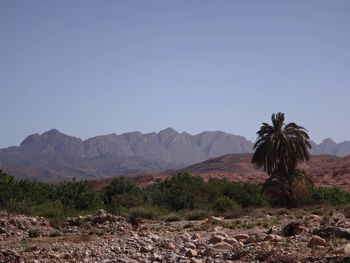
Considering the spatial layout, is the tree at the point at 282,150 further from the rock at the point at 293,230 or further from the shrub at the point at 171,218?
the rock at the point at 293,230

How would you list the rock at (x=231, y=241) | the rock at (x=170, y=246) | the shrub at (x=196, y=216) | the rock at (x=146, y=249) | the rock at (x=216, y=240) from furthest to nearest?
1. the shrub at (x=196, y=216)
2. the rock at (x=216, y=240)
3. the rock at (x=170, y=246)
4. the rock at (x=231, y=241)
5. the rock at (x=146, y=249)

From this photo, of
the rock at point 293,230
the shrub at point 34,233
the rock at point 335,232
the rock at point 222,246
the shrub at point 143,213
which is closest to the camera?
the rock at point 222,246

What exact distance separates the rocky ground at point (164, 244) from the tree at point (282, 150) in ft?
→ 42.1

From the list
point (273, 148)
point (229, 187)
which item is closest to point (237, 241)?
point (273, 148)

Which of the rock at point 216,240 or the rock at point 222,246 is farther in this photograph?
the rock at point 216,240

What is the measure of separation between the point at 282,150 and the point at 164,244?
68.9 ft

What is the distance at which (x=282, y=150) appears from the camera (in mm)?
37562

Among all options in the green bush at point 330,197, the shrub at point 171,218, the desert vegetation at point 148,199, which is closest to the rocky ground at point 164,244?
the shrub at point 171,218

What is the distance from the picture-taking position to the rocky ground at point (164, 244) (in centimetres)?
1500

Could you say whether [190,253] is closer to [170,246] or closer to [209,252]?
[209,252]

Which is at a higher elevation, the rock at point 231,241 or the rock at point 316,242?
the rock at point 316,242

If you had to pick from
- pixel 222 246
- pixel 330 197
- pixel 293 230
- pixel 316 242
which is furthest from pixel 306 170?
pixel 222 246

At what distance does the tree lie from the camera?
37719 mm

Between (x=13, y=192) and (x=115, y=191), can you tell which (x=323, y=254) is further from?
(x=115, y=191)
